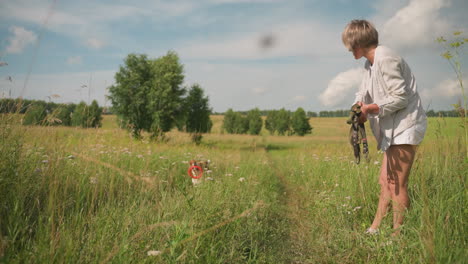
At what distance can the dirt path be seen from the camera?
9.86ft

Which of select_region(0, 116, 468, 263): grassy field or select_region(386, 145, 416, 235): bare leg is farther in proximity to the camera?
select_region(386, 145, 416, 235): bare leg

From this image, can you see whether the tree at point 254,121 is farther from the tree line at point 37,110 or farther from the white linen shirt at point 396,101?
the white linen shirt at point 396,101

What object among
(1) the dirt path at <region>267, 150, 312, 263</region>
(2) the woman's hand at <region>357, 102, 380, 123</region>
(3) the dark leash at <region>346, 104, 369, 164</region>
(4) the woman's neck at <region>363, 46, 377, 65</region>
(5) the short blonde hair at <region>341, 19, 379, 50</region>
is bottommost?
(1) the dirt path at <region>267, 150, 312, 263</region>

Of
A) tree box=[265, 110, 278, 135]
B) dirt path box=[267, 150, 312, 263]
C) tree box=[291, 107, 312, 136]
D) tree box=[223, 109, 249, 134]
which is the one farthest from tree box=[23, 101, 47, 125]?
tree box=[265, 110, 278, 135]

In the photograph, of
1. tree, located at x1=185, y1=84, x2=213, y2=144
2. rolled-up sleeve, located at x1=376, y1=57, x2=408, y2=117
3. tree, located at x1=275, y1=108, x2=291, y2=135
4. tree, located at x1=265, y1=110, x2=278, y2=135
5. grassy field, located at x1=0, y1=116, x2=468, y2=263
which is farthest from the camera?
tree, located at x1=265, y1=110, x2=278, y2=135

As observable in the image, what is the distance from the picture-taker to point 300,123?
2640 inches

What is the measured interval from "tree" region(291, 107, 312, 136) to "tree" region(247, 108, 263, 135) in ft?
30.1

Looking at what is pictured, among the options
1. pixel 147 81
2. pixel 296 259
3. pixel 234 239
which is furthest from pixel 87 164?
pixel 147 81

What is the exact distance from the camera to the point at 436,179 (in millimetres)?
3520

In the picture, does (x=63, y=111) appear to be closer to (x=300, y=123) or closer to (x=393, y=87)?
(x=393, y=87)

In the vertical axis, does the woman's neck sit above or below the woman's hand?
above

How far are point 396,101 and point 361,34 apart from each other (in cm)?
81

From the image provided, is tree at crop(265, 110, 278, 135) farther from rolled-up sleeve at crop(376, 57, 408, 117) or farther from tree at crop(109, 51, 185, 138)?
rolled-up sleeve at crop(376, 57, 408, 117)

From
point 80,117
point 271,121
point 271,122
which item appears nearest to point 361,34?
point 80,117
